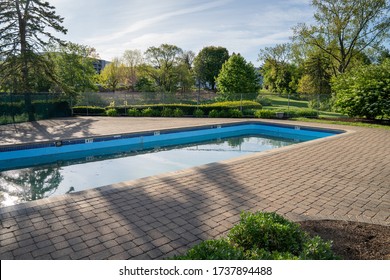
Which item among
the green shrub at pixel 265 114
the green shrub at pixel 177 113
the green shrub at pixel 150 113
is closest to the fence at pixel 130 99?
the green shrub at pixel 150 113

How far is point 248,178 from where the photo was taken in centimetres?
556

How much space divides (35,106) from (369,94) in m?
19.7

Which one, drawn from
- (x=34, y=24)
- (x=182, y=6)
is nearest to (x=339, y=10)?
(x=182, y=6)

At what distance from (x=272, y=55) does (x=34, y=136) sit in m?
39.8

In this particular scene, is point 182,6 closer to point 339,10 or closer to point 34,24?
point 34,24

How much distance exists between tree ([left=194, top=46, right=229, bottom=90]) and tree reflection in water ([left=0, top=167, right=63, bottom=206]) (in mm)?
47159

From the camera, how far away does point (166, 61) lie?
4100 centimetres

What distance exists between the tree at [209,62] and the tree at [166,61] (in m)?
11.5

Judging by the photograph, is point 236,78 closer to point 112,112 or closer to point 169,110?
point 169,110

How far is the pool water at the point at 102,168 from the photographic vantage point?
6289 mm

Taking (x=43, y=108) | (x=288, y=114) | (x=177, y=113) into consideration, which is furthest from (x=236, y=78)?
(x=43, y=108)

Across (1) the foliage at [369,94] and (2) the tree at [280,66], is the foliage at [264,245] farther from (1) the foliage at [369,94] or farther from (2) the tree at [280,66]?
(2) the tree at [280,66]

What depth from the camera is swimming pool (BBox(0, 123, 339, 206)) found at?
671 centimetres

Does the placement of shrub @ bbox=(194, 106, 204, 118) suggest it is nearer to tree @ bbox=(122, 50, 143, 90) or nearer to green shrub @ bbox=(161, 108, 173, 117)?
green shrub @ bbox=(161, 108, 173, 117)
